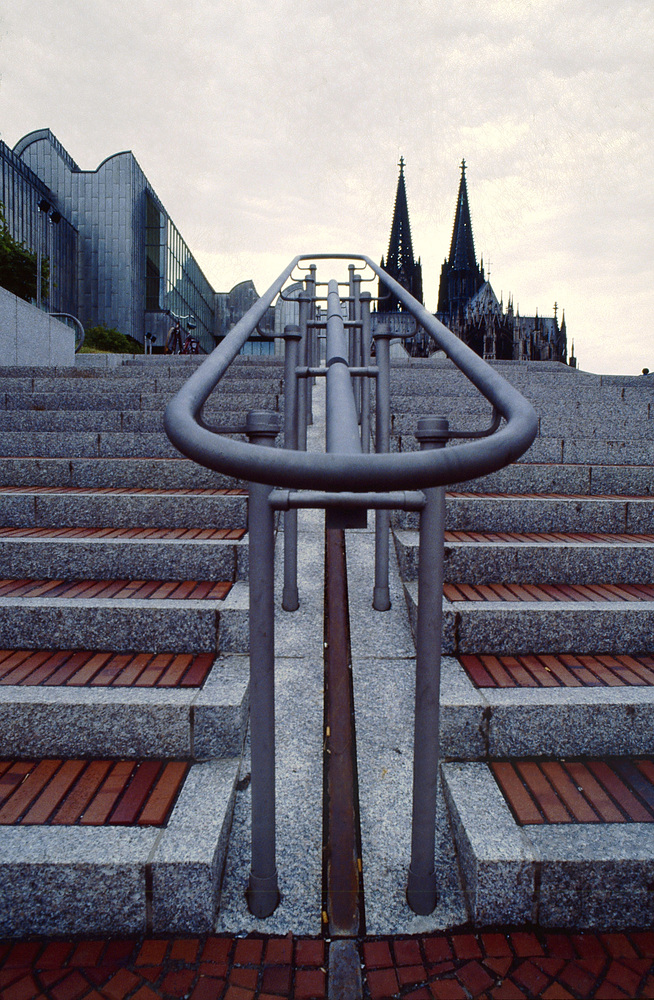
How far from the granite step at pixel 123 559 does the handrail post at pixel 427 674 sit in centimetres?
126

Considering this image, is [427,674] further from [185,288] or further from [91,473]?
[185,288]

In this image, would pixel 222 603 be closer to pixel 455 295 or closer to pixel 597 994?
pixel 597 994

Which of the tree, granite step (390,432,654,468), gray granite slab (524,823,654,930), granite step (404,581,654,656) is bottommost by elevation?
gray granite slab (524,823,654,930)

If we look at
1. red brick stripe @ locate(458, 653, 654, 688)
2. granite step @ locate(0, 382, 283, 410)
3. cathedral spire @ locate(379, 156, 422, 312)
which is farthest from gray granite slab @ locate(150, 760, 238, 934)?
cathedral spire @ locate(379, 156, 422, 312)

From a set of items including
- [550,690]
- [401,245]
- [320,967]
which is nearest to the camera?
[320,967]

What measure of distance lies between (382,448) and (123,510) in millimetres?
1412

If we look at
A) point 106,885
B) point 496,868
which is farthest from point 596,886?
point 106,885

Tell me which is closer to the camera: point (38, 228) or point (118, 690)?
point (118, 690)

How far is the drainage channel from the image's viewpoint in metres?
1.36

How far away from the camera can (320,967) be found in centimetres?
135

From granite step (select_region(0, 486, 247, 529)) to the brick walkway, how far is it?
1.82 metres

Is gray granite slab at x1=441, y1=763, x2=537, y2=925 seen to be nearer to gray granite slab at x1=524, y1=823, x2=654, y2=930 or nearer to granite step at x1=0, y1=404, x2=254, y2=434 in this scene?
gray granite slab at x1=524, y1=823, x2=654, y2=930

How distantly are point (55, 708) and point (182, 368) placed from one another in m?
5.07

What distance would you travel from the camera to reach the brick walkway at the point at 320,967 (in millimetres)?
1285
